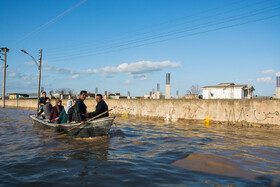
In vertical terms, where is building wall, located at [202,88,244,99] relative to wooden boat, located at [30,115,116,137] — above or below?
above

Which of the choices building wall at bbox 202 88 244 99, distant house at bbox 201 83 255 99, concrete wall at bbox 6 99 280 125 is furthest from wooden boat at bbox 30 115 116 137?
building wall at bbox 202 88 244 99

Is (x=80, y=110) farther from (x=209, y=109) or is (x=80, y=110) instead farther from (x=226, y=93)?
(x=226, y=93)

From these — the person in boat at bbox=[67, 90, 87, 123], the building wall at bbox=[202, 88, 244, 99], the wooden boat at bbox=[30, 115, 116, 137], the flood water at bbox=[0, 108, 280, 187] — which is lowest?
the flood water at bbox=[0, 108, 280, 187]

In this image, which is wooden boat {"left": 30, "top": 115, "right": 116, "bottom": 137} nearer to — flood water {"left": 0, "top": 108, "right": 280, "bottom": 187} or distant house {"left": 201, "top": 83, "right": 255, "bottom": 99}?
flood water {"left": 0, "top": 108, "right": 280, "bottom": 187}

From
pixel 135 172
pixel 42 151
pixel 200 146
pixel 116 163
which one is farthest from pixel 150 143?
pixel 42 151

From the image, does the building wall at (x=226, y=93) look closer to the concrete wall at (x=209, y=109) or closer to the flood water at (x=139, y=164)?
the concrete wall at (x=209, y=109)

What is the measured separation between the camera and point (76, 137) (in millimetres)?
10469

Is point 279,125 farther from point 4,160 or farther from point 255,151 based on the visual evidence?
point 4,160

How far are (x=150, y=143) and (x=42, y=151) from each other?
4.42 metres

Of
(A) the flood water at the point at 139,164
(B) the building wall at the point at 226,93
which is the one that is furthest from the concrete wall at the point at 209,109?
(B) the building wall at the point at 226,93

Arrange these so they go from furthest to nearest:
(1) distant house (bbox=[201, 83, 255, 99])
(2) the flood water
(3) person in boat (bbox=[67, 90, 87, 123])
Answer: (1) distant house (bbox=[201, 83, 255, 99]) < (3) person in boat (bbox=[67, 90, 87, 123]) < (2) the flood water

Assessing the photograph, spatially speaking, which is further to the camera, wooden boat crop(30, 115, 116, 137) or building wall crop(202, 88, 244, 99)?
building wall crop(202, 88, 244, 99)

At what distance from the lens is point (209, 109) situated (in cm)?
1656

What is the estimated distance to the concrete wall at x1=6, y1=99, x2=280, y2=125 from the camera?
13.9 m
